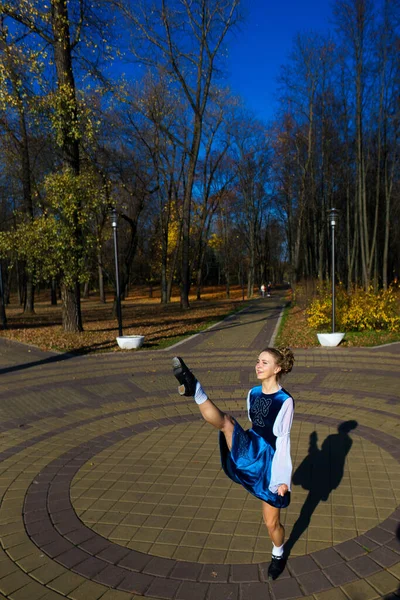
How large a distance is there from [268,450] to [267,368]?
51 centimetres

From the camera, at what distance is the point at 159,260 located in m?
46.5

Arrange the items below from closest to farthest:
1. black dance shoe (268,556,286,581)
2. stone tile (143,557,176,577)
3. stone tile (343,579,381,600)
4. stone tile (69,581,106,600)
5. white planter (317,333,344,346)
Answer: stone tile (343,579,381,600), stone tile (69,581,106,600), black dance shoe (268,556,286,581), stone tile (143,557,176,577), white planter (317,333,344,346)

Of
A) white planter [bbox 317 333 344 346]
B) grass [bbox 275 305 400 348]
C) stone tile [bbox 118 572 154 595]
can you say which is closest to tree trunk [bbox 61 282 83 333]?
grass [bbox 275 305 400 348]

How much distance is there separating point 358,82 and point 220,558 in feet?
64.7

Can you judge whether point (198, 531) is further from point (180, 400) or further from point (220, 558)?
point (180, 400)

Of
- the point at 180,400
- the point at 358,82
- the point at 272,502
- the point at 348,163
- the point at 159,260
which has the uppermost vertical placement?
the point at 358,82

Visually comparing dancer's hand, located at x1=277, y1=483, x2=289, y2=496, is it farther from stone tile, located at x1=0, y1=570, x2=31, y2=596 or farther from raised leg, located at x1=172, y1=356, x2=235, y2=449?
stone tile, located at x1=0, y1=570, x2=31, y2=596

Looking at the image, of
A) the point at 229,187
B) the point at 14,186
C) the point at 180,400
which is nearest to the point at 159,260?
the point at 229,187

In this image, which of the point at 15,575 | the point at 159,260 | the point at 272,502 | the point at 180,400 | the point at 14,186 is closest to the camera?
the point at 272,502

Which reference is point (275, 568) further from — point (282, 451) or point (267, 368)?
point (267, 368)

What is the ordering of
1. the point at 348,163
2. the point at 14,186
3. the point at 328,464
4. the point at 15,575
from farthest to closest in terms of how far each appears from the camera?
1. the point at 14,186
2. the point at 348,163
3. the point at 328,464
4. the point at 15,575

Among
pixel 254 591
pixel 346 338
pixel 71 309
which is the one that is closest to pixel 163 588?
pixel 254 591

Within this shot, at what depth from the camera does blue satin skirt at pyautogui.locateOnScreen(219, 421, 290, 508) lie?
108 inches

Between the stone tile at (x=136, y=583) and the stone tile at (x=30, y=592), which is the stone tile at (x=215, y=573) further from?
the stone tile at (x=30, y=592)
